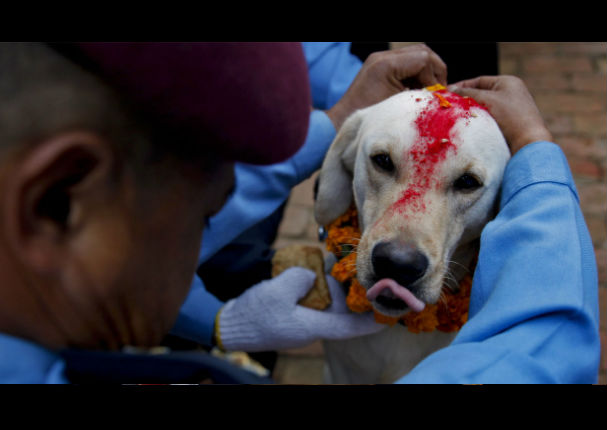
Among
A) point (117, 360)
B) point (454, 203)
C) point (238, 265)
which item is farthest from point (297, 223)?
point (117, 360)

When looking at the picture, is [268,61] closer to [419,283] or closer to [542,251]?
[542,251]

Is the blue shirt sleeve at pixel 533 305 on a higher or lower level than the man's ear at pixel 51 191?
lower

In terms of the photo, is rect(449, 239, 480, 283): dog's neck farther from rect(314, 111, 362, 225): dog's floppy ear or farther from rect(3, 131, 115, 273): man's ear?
rect(3, 131, 115, 273): man's ear

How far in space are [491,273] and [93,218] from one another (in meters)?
0.84

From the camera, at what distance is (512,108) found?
1358mm

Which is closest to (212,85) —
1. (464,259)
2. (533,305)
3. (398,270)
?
(533,305)

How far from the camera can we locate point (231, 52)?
616 millimetres

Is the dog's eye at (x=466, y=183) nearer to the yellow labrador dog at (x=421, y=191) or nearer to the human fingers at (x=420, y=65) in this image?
the yellow labrador dog at (x=421, y=191)

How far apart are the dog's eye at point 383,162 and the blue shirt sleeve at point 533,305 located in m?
0.40

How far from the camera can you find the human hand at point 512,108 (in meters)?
1.29

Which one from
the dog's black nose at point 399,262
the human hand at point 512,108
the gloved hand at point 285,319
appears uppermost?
the human hand at point 512,108

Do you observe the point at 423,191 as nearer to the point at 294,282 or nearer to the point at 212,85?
the point at 294,282

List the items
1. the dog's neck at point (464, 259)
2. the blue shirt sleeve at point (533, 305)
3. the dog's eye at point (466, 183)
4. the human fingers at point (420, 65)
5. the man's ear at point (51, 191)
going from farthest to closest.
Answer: the human fingers at point (420, 65) → the dog's neck at point (464, 259) → the dog's eye at point (466, 183) → the blue shirt sleeve at point (533, 305) → the man's ear at point (51, 191)

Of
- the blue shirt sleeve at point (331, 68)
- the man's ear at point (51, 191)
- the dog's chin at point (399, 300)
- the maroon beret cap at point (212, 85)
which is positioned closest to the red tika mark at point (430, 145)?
the dog's chin at point (399, 300)
